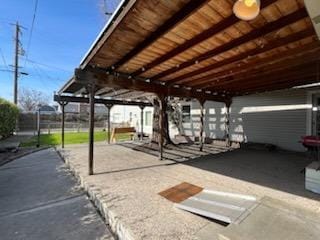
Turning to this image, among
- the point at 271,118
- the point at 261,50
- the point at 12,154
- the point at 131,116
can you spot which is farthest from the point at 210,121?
the point at 131,116

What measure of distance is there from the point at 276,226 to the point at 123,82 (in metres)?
4.80

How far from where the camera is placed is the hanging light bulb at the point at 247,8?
2.23 metres

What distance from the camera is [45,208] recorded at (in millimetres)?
3676

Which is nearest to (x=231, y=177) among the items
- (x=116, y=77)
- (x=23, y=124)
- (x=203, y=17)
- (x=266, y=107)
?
(x=203, y=17)

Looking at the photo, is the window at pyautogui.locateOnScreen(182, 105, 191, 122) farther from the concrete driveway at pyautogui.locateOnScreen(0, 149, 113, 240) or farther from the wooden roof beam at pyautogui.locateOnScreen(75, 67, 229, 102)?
the concrete driveway at pyautogui.locateOnScreen(0, 149, 113, 240)

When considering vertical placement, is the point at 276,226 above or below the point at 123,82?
below

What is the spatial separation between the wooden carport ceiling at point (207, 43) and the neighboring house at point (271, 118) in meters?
2.29

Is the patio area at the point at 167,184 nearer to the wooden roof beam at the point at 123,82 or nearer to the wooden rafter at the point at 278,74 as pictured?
the wooden roof beam at the point at 123,82

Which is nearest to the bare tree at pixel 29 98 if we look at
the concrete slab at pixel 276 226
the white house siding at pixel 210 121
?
the white house siding at pixel 210 121

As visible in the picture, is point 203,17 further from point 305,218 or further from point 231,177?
point 231,177

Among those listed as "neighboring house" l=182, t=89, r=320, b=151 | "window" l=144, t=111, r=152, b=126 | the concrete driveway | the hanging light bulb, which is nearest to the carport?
the hanging light bulb

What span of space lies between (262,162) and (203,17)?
526cm

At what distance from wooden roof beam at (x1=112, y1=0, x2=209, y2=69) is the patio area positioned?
106 inches

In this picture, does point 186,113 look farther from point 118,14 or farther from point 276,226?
point 276,226
